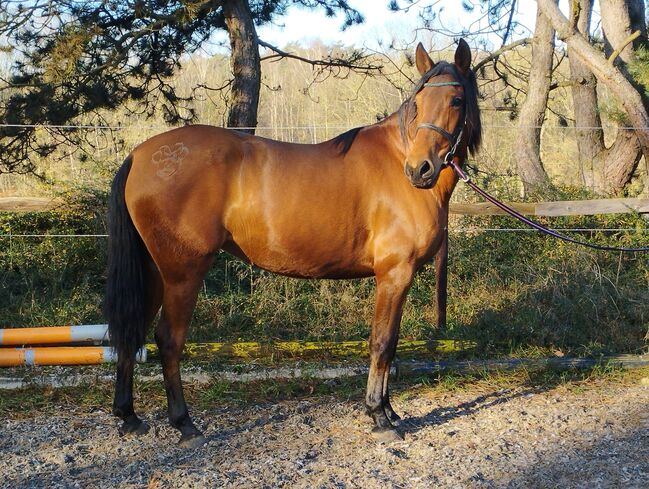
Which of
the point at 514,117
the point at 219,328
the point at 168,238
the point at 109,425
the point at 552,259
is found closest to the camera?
the point at 168,238

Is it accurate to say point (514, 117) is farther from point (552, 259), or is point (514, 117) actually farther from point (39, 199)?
point (39, 199)

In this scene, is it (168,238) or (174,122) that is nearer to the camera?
(168,238)

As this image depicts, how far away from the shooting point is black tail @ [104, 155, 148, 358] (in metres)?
3.82

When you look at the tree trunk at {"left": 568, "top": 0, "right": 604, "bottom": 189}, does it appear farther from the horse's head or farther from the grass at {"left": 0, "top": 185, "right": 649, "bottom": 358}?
the horse's head

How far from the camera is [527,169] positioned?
8625mm

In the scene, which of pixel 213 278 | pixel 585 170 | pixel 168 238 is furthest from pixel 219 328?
pixel 585 170

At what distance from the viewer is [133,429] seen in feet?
12.7

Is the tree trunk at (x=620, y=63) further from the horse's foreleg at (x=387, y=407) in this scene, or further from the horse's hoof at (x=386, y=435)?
the horse's hoof at (x=386, y=435)

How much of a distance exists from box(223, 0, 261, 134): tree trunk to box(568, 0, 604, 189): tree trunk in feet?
13.9

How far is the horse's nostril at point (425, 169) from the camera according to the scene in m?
3.63

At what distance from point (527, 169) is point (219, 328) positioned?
478 centimetres

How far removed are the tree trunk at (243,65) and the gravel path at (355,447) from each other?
186 inches

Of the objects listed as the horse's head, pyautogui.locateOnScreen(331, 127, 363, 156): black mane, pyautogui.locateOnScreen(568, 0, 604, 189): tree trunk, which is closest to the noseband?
the horse's head

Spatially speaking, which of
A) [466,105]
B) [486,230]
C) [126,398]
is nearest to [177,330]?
[126,398]
